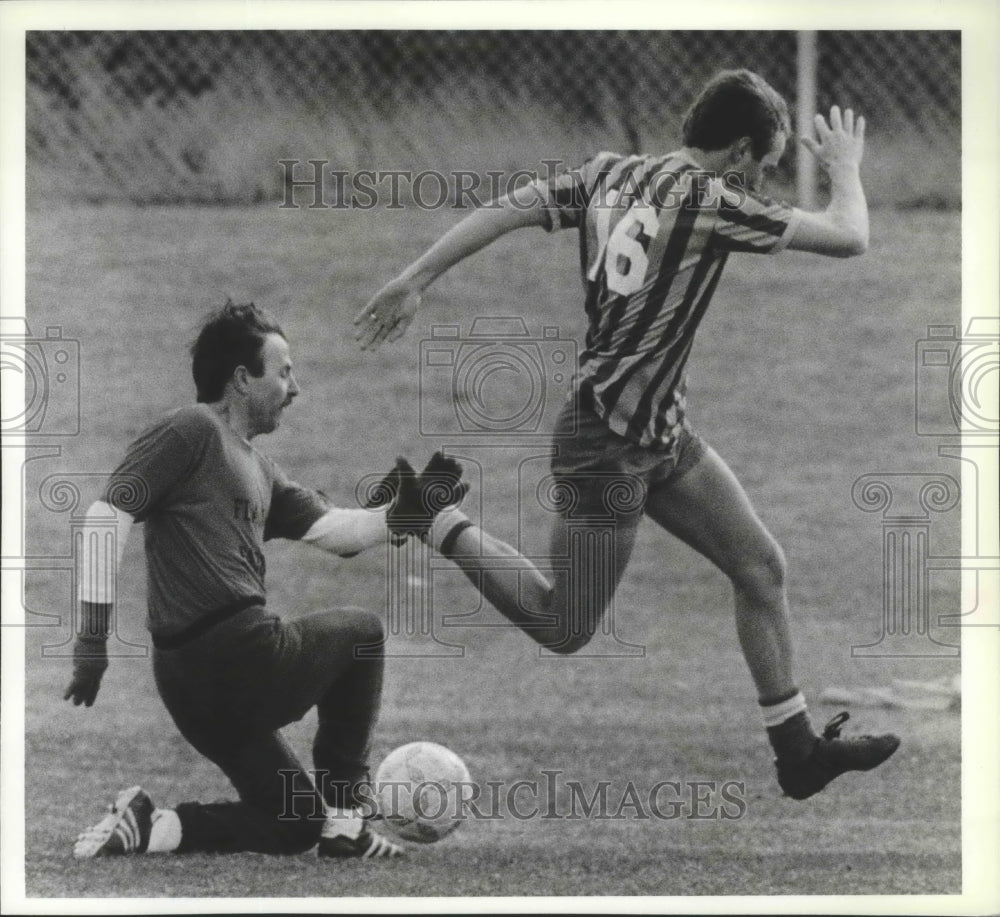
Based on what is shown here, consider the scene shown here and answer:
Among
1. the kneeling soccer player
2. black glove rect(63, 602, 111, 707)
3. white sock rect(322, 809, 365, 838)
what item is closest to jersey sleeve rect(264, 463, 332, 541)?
the kneeling soccer player

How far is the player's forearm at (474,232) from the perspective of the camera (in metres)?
5.90

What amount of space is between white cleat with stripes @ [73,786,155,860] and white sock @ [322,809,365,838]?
505 millimetres

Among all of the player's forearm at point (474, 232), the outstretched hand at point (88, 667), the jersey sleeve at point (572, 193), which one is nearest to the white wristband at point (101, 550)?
the outstretched hand at point (88, 667)

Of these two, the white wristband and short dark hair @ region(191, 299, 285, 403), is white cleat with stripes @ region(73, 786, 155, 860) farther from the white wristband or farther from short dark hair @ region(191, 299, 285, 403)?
short dark hair @ region(191, 299, 285, 403)

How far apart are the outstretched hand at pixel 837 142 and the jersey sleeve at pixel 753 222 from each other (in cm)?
24

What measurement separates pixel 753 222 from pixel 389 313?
1053 millimetres

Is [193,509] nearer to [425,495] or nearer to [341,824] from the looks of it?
[425,495]

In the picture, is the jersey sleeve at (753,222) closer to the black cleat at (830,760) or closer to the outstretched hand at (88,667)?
the black cleat at (830,760)

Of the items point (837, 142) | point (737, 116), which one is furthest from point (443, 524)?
point (837, 142)

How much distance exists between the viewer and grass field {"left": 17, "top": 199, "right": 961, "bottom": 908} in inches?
237

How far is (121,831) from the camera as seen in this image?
5996 millimetres

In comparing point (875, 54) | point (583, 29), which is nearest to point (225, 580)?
point (583, 29)

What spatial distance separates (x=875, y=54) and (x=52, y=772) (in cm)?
320

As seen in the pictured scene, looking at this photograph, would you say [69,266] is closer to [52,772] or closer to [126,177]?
[126,177]
